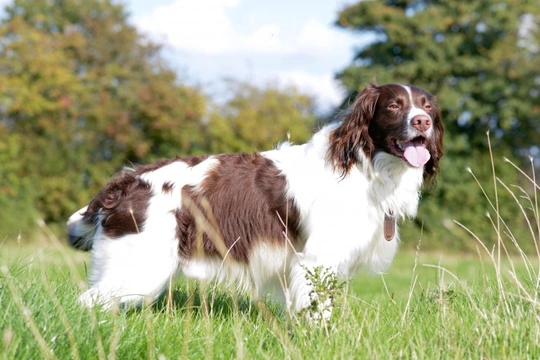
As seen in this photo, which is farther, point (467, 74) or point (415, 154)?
point (467, 74)

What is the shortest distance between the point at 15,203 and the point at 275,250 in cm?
2368

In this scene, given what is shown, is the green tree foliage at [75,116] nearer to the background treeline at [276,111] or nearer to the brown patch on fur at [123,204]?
the background treeline at [276,111]

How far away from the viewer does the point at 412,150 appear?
17.8ft

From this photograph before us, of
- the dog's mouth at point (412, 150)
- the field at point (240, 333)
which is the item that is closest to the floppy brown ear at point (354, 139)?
the dog's mouth at point (412, 150)

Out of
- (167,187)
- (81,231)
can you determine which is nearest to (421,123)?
(167,187)

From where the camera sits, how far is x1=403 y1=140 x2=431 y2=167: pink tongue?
539cm

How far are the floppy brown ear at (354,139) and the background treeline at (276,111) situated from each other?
2197cm

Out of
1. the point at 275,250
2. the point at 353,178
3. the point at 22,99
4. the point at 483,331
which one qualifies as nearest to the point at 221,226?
the point at 275,250

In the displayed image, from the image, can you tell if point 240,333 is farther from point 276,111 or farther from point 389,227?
point 276,111

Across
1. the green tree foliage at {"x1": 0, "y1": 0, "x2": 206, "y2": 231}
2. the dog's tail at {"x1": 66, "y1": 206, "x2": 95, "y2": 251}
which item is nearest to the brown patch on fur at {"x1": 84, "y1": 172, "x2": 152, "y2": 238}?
the dog's tail at {"x1": 66, "y1": 206, "x2": 95, "y2": 251}

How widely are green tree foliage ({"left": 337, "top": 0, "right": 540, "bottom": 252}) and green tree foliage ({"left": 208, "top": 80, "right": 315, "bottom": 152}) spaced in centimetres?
337

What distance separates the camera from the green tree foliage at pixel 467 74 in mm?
28469

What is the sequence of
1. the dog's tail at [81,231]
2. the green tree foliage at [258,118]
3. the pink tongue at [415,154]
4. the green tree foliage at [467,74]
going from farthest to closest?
1. the green tree foliage at [258,118]
2. the green tree foliage at [467,74]
3. the dog's tail at [81,231]
4. the pink tongue at [415,154]

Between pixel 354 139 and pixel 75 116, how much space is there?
2630 cm
